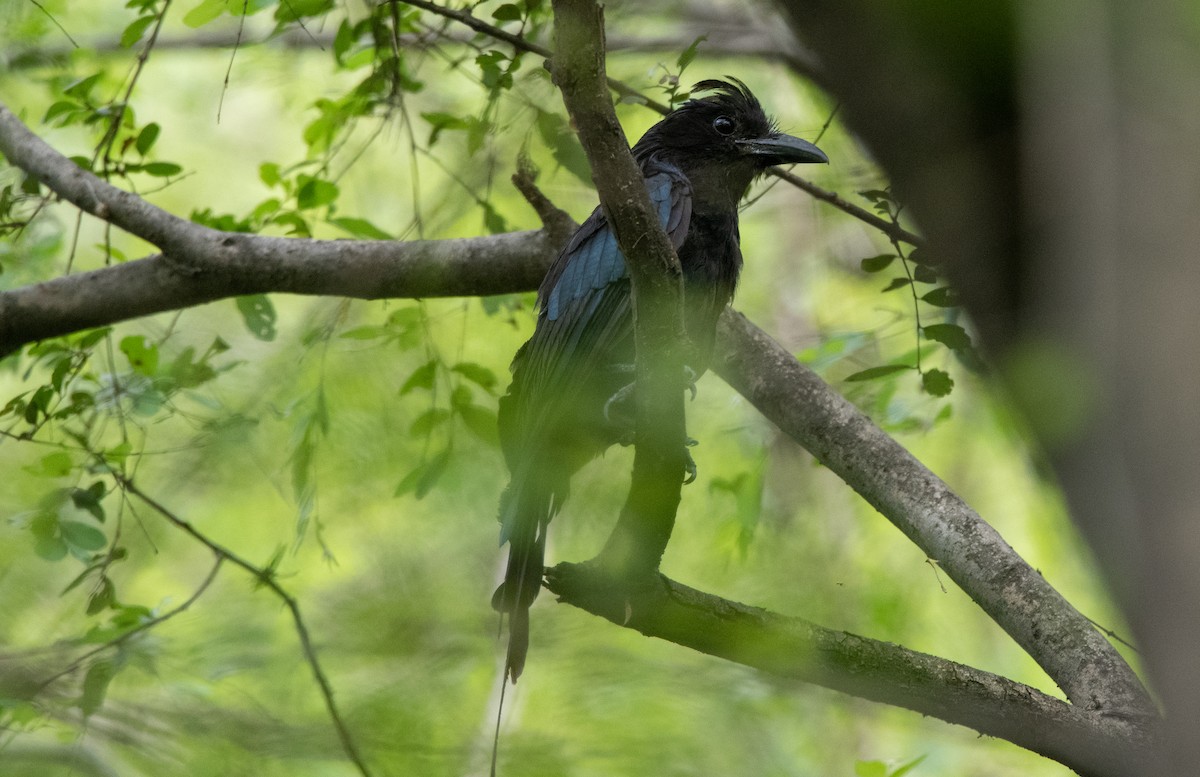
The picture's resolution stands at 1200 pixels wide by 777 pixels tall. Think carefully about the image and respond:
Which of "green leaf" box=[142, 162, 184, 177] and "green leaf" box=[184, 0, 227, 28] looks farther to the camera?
"green leaf" box=[142, 162, 184, 177]

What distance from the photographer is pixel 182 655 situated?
1.91 metres

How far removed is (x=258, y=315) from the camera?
13.5 ft

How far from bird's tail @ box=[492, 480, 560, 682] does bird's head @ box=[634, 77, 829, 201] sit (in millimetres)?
1523

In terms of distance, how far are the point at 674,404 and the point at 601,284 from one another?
1053 mm

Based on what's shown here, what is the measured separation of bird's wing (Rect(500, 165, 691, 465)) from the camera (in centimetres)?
324

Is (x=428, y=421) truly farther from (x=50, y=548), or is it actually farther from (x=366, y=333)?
(x=50, y=548)

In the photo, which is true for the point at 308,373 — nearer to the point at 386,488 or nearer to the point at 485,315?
the point at 386,488

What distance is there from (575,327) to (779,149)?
1164mm

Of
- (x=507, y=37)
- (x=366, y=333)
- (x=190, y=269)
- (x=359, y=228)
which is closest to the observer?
(x=366, y=333)

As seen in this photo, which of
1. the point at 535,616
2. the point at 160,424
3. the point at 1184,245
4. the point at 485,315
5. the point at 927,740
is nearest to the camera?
the point at 1184,245

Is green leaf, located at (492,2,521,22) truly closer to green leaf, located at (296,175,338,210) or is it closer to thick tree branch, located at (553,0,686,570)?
green leaf, located at (296,175,338,210)

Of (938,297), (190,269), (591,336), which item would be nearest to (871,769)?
(938,297)

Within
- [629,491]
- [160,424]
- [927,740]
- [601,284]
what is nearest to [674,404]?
[629,491]

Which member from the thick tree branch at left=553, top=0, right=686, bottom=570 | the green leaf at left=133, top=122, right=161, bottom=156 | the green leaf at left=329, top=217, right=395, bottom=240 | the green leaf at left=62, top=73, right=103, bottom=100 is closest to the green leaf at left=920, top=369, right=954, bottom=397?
the thick tree branch at left=553, top=0, right=686, bottom=570
